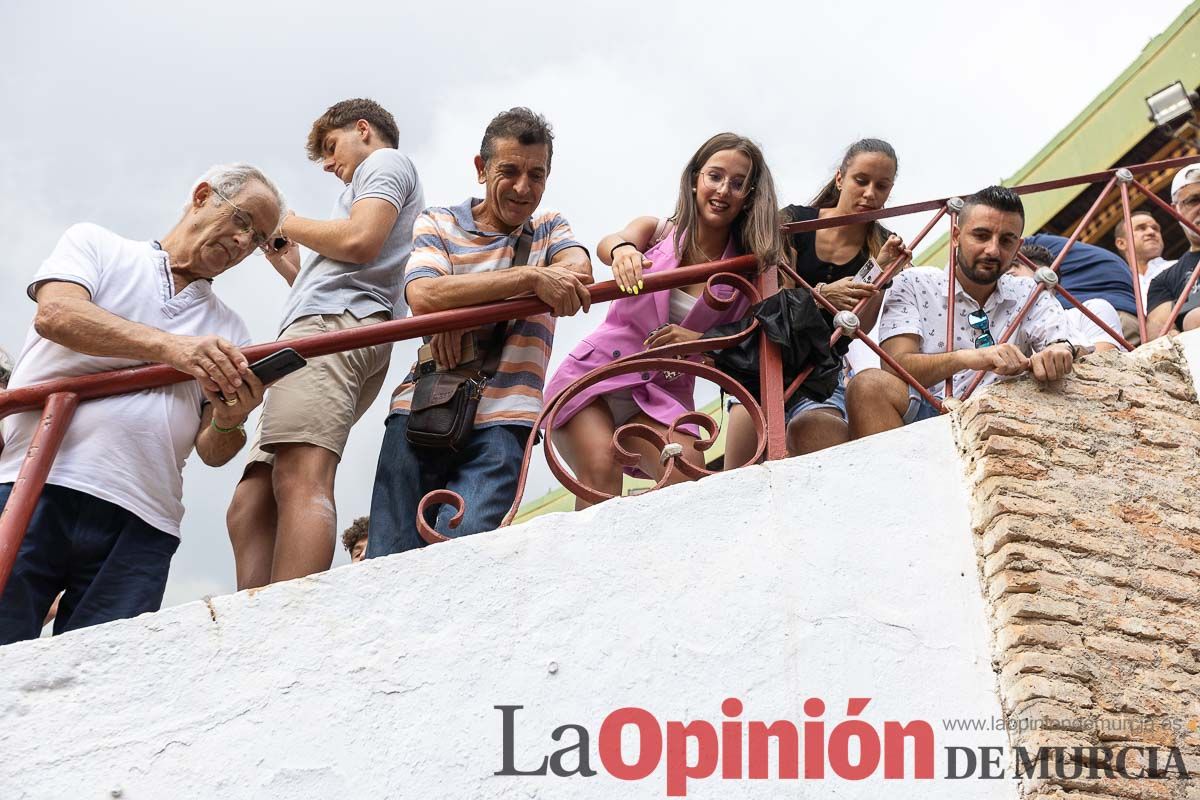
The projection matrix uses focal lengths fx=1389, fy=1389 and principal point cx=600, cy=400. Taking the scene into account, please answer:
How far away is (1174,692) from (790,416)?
1507mm

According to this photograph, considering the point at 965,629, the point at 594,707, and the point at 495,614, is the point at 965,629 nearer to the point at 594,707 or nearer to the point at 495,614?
the point at 594,707

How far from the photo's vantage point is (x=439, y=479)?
427cm

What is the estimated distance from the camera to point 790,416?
4.55 metres

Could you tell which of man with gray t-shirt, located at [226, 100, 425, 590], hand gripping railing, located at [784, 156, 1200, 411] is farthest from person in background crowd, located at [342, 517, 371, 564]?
hand gripping railing, located at [784, 156, 1200, 411]

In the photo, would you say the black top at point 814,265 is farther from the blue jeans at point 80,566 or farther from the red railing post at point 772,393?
the blue jeans at point 80,566

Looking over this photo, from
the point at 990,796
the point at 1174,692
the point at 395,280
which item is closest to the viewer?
the point at 990,796

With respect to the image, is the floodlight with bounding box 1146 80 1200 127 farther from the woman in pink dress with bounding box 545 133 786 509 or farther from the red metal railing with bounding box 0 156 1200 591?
the woman in pink dress with bounding box 545 133 786 509

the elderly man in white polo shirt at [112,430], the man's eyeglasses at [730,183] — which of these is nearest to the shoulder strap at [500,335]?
the man's eyeglasses at [730,183]

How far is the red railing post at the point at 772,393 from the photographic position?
3.86 metres

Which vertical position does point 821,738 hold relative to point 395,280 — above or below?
below

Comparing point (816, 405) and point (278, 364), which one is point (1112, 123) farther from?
point (278, 364)

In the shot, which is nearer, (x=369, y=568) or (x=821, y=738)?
(x=821, y=738)

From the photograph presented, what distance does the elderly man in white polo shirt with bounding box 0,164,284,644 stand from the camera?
3836 mm

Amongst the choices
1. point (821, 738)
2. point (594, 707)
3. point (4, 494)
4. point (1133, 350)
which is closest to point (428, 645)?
point (594, 707)
